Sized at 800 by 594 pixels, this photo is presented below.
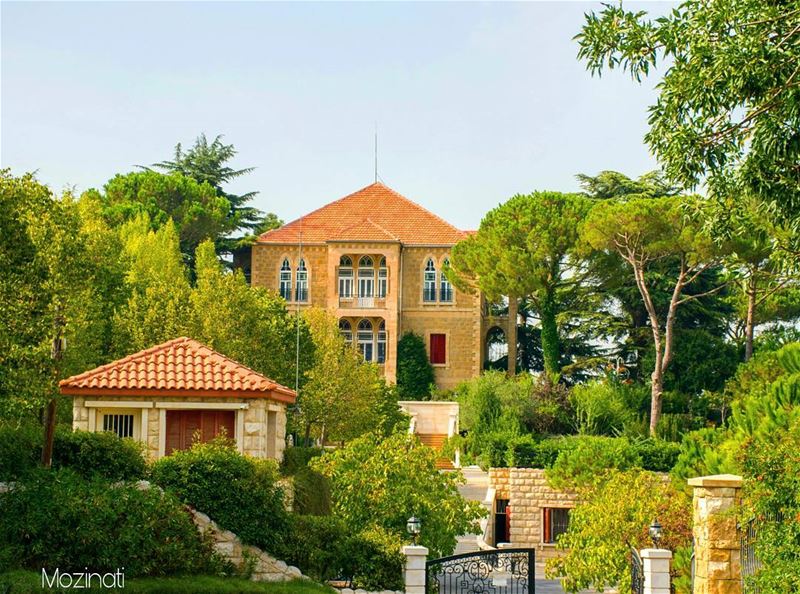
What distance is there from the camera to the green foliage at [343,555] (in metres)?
19.7

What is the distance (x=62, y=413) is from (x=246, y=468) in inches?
359

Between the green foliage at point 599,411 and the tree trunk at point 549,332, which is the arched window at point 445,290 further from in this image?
the green foliage at point 599,411

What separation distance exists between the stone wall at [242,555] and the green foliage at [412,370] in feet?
121

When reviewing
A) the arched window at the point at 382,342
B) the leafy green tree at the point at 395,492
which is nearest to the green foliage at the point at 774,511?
the leafy green tree at the point at 395,492

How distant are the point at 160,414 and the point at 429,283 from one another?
116ft

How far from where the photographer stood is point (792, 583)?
1421cm

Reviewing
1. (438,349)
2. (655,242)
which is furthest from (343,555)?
(438,349)

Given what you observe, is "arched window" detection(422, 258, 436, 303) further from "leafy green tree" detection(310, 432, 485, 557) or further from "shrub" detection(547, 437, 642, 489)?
"leafy green tree" detection(310, 432, 485, 557)

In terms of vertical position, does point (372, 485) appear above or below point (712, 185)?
below

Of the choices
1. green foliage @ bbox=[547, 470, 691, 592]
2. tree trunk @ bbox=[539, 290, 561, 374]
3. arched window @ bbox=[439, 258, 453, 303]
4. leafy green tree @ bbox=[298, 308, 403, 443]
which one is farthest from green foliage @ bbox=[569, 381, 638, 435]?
green foliage @ bbox=[547, 470, 691, 592]

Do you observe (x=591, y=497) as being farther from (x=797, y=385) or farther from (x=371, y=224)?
(x=371, y=224)

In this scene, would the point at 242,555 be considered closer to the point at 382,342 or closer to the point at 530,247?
the point at 530,247

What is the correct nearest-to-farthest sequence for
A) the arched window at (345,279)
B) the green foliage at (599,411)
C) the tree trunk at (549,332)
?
the green foliage at (599,411) → the tree trunk at (549,332) → the arched window at (345,279)

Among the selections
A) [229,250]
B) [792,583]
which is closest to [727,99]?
[792,583]
